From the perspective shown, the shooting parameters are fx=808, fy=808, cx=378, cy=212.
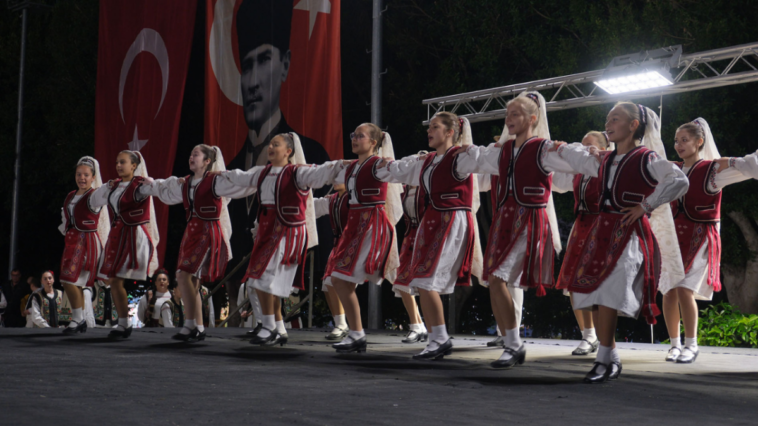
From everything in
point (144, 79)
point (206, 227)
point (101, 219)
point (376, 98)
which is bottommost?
point (206, 227)

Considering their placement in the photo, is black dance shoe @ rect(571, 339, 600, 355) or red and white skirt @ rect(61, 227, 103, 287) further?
red and white skirt @ rect(61, 227, 103, 287)

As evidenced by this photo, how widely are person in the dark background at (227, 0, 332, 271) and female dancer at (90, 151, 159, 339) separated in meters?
3.62

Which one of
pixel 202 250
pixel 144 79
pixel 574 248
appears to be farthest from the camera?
pixel 144 79

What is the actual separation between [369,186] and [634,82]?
3745 mm

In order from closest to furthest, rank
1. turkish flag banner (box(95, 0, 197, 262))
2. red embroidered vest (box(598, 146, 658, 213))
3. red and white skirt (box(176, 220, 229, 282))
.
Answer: red embroidered vest (box(598, 146, 658, 213)) < red and white skirt (box(176, 220, 229, 282)) < turkish flag banner (box(95, 0, 197, 262))

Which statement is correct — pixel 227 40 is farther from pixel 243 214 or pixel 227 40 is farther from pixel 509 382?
pixel 509 382

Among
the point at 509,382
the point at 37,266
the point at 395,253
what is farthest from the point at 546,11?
the point at 37,266

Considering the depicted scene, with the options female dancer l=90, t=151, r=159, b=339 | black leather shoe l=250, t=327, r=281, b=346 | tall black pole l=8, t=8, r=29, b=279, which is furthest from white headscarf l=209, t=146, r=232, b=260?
tall black pole l=8, t=8, r=29, b=279

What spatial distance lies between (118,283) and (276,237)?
1.45m

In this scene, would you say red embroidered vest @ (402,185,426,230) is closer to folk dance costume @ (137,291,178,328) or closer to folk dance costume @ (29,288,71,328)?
folk dance costume @ (137,291,178,328)

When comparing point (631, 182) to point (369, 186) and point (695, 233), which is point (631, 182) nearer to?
point (695, 233)

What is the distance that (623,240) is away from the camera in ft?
12.4

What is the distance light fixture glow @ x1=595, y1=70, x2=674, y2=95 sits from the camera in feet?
24.8

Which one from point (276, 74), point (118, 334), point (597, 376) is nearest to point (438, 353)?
point (597, 376)
